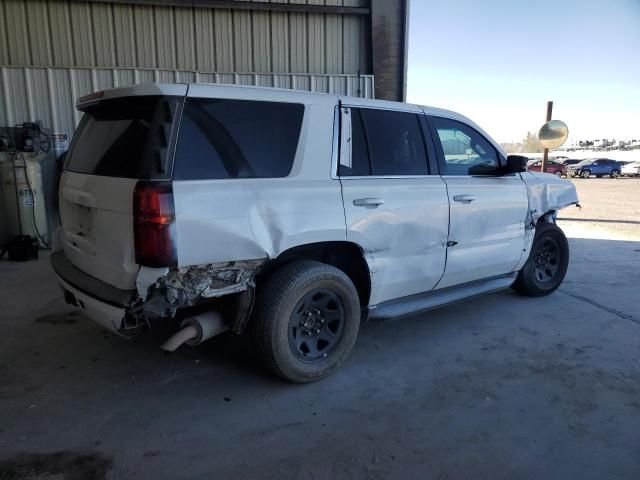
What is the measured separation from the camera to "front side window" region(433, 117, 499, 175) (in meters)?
4.32

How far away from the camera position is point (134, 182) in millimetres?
2762

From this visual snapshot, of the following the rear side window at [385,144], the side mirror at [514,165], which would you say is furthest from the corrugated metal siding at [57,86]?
the side mirror at [514,165]

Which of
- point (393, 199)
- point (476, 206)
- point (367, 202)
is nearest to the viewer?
point (367, 202)

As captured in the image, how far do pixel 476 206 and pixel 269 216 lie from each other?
216cm

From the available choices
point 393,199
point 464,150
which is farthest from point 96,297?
point 464,150

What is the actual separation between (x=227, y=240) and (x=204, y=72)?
7.41 metres

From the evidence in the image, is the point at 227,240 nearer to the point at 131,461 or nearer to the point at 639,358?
the point at 131,461

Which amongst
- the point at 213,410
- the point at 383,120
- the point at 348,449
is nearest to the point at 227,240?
the point at 213,410

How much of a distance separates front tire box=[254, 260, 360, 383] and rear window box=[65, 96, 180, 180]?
1054 mm

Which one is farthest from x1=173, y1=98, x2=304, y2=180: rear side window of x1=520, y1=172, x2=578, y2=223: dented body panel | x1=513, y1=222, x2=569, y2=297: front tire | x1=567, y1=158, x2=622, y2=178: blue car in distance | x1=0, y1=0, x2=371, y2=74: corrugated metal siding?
x1=567, y1=158, x2=622, y2=178: blue car in distance

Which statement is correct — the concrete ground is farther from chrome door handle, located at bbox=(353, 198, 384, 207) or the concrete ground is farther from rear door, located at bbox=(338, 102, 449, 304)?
chrome door handle, located at bbox=(353, 198, 384, 207)

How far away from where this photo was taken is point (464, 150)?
4.53m

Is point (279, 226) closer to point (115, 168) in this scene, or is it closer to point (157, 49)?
point (115, 168)

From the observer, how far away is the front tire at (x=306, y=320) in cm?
321
